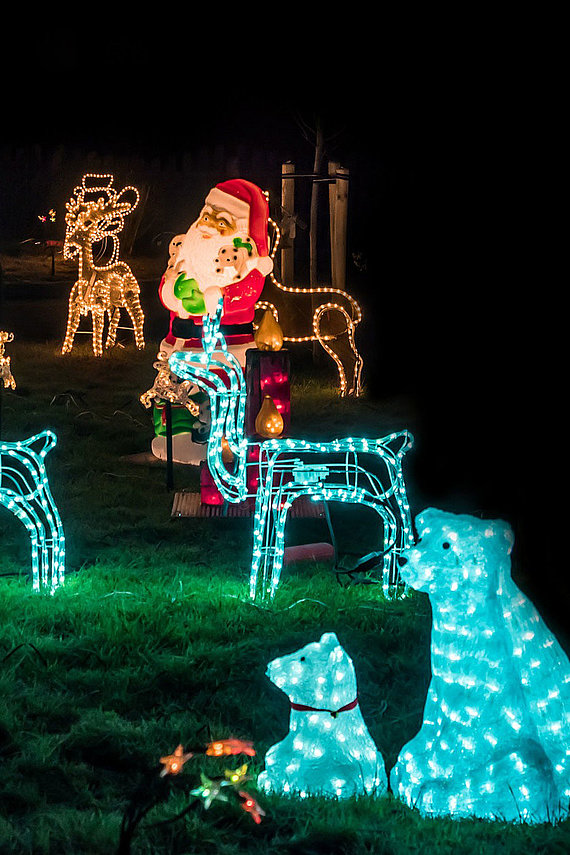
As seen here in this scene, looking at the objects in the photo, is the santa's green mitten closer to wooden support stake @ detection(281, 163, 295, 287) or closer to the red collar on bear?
wooden support stake @ detection(281, 163, 295, 287)

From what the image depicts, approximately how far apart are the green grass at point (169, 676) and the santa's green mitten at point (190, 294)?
1.40m

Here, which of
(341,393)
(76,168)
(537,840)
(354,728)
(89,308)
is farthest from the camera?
Result: (76,168)

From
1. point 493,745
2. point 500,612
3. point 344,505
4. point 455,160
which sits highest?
point 455,160

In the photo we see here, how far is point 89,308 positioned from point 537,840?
1198cm

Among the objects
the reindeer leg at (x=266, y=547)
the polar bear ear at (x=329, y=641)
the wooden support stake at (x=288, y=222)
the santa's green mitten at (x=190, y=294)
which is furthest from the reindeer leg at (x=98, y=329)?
the polar bear ear at (x=329, y=641)

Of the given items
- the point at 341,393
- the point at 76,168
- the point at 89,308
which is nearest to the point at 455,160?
the point at 341,393

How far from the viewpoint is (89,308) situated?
588 inches

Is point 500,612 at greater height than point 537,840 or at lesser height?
greater

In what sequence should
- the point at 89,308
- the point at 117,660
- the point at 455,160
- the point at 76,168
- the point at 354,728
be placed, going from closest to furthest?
the point at 354,728
the point at 117,660
the point at 455,160
the point at 89,308
the point at 76,168

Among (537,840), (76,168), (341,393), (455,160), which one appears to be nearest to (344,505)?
(455,160)

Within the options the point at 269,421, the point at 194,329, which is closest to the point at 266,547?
the point at 269,421

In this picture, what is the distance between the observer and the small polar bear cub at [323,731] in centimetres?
409

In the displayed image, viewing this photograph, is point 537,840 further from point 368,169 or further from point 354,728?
point 368,169

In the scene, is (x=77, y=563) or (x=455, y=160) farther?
(x=77, y=563)
